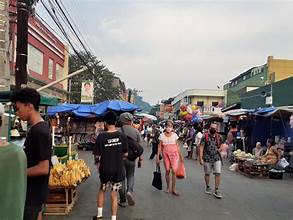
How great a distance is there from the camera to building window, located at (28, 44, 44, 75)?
25.9 m

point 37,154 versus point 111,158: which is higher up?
point 37,154

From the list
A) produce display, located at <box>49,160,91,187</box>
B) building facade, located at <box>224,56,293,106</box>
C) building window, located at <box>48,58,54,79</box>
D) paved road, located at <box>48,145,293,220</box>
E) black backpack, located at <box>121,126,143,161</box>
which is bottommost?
paved road, located at <box>48,145,293,220</box>

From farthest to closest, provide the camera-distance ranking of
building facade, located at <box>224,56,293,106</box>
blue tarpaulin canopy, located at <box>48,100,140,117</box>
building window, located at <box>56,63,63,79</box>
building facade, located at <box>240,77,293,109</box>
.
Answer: building facade, located at <box>224,56,293,106</box>
building window, located at <box>56,63,63,79</box>
building facade, located at <box>240,77,293,109</box>
blue tarpaulin canopy, located at <box>48,100,140,117</box>

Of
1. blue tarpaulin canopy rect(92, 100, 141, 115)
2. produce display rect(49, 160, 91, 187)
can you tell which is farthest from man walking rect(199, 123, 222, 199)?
blue tarpaulin canopy rect(92, 100, 141, 115)

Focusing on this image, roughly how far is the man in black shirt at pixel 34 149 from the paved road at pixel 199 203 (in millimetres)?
3571

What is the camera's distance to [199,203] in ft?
31.3

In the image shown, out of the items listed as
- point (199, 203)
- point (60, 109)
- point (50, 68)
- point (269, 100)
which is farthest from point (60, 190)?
point (50, 68)

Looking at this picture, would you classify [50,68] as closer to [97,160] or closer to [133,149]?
[133,149]

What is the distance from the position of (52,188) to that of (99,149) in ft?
4.89

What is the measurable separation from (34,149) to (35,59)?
78.3 ft

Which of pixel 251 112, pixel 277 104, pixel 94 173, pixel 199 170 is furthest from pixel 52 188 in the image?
pixel 277 104

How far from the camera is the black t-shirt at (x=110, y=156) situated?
714cm

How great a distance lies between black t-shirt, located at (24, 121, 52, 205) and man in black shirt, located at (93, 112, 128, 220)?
275 centimetres

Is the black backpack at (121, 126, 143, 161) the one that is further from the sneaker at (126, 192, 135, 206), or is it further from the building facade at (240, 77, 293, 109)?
the building facade at (240, 77, 293, 109)
